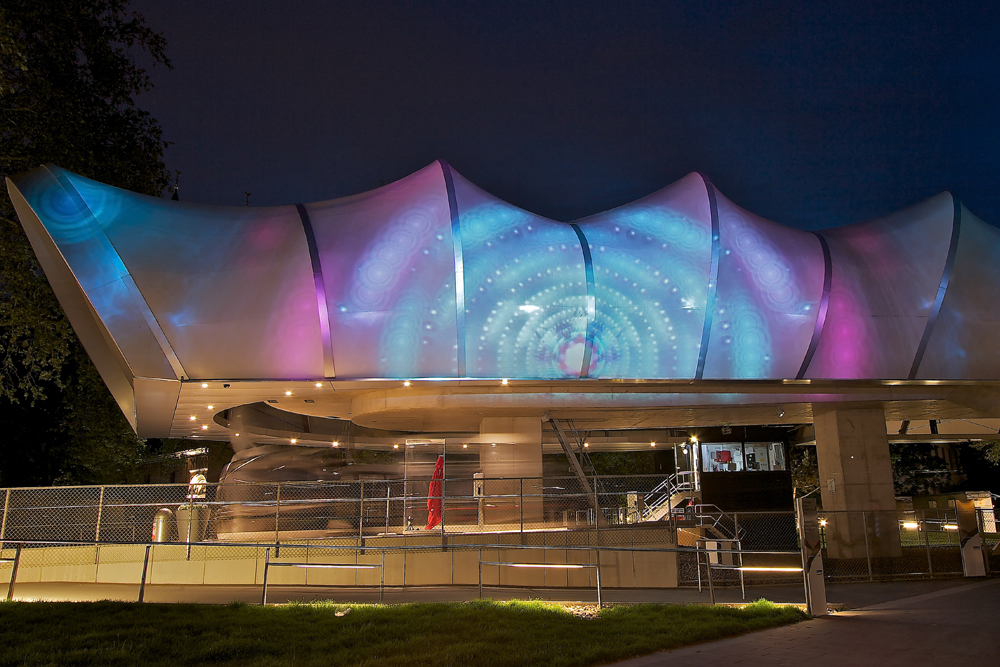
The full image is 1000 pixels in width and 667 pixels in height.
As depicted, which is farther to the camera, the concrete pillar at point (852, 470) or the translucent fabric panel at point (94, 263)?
the concrete pillar at point (852, 470)

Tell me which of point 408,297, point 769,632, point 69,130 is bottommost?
point 769,632

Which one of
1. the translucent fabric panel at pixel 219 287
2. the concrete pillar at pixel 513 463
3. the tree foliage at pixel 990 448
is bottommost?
the concrete pillar at pixel 513 463

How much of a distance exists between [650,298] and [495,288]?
13.6ft

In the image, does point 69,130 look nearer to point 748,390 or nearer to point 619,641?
point 619,641

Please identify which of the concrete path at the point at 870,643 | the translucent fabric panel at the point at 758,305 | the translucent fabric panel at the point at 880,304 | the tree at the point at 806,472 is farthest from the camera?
Answer: the tree at the point at 806,472

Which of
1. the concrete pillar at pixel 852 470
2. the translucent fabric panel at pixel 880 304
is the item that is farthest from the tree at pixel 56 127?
the concrete pillar at pixel 852 470

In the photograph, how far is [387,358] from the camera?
18.2 metres

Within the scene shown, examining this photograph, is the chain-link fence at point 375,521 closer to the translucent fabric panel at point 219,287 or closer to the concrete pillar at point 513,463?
the concrete pillar at point 513,463

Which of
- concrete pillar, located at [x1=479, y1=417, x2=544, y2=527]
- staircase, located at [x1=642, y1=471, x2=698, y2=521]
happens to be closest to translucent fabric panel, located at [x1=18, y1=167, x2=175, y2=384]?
concrete pillar, located at [x1=479, y1=417, x2=544, y2=527]

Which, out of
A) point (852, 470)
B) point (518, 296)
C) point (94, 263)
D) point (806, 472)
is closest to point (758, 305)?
point (518, 296)

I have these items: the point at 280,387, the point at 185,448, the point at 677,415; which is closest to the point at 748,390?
the point at 677,415

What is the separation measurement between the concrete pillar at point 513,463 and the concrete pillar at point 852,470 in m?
9.37

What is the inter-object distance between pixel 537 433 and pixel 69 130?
15.0 metres

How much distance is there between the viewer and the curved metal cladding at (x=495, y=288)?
56.9 feet
